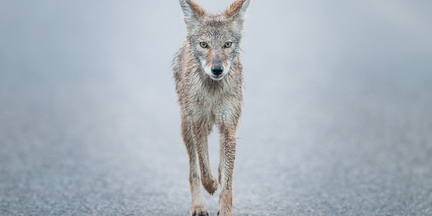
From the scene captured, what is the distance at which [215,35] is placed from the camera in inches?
257

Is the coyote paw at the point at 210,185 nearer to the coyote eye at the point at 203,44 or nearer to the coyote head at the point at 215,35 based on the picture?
the coyote head at the point at 215,35

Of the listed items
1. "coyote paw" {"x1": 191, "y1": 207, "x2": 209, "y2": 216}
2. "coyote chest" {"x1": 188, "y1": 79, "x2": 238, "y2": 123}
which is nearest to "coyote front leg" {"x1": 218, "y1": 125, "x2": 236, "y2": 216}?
"coyote chest" {"x1": 188, "y1": 79, "x2": 238, "y2": 123}

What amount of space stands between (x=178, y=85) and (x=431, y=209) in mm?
4906

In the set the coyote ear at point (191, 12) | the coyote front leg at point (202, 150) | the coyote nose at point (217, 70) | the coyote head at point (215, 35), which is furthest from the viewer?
the coyote front leg at point (202, 150)

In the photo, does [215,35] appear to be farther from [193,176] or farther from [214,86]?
[193,176]

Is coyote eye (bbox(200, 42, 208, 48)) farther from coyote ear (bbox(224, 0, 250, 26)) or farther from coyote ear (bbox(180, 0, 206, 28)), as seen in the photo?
coyote ear (bbox(224, 0, 250, 26))

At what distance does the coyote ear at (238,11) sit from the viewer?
686 centimetres

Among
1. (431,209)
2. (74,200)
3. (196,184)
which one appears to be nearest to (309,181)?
(431,209)

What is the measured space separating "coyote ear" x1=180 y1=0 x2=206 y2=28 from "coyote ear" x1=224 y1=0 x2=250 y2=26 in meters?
0.38

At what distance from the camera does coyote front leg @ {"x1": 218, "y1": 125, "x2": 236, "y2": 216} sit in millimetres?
6832

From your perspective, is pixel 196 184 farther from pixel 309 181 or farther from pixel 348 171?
pixel 348 171

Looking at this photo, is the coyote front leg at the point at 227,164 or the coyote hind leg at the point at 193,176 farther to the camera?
the coyote hind leg at the point at 193,176

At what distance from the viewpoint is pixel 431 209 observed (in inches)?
341

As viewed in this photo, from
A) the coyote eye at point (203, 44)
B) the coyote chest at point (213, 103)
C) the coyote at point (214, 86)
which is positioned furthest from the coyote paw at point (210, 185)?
the coyote eye at point (203, 44)
